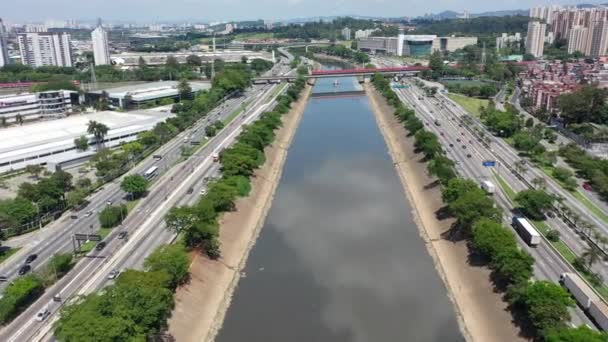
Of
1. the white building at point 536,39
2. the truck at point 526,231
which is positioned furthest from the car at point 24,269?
the white building at point 536,39

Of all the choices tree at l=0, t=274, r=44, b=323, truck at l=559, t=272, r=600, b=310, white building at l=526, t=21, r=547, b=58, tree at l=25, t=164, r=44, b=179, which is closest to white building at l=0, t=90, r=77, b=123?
tree at l=25, t=164, r=44, b=179

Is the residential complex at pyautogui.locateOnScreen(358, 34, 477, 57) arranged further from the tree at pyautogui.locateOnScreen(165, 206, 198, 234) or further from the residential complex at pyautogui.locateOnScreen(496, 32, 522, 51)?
the tree at pyautogui.locateOnScreen(165, 206, 198, 234)

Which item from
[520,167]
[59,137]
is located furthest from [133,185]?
[520,167]

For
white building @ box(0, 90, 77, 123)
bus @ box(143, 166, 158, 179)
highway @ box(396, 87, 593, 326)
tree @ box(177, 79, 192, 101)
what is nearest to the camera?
highway @ box(396, 87, 593, 326)

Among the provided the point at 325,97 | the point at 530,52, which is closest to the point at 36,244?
the point at 325,97

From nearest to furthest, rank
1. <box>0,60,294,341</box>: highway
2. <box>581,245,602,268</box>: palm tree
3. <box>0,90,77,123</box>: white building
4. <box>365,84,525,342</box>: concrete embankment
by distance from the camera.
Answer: <box>0,60,294,341</box>: highway, <box>365,84,525,342</box>: concrete embankment, <box>581,245,602,268</box>: palm tree, <box>0,90,77,123</box>: white building

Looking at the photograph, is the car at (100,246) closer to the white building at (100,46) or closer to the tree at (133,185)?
the tree at (133,185)

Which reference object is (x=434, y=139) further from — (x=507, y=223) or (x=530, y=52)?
(x=530, y=52)

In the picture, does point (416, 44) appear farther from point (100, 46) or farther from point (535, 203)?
point (535, 203)
